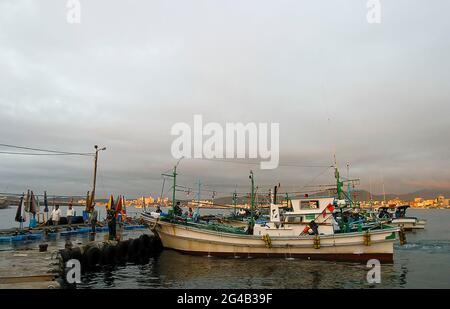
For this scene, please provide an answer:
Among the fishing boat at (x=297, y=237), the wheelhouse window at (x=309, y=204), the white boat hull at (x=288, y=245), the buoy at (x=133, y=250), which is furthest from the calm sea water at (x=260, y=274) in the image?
the wheelhouse window at (x=309, y=204)

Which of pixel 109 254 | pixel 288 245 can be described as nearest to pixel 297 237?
pixel 288 245

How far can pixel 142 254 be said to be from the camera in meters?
27.8

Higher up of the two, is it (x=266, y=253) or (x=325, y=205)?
(x=325, y=205)

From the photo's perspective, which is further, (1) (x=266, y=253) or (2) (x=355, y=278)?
(1) (x=266, y=253)

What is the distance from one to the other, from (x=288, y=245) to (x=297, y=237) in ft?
3.25

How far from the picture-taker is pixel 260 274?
22.4 meters

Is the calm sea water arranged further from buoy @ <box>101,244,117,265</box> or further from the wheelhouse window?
the wheelhouse window

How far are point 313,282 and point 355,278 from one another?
3.23 m

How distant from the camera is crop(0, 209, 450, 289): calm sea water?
19.6 m

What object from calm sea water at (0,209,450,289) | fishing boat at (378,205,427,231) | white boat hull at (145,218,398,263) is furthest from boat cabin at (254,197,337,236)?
fishing boat at (378,205,427,231)

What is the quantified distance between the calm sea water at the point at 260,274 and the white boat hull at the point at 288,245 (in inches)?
28.7
